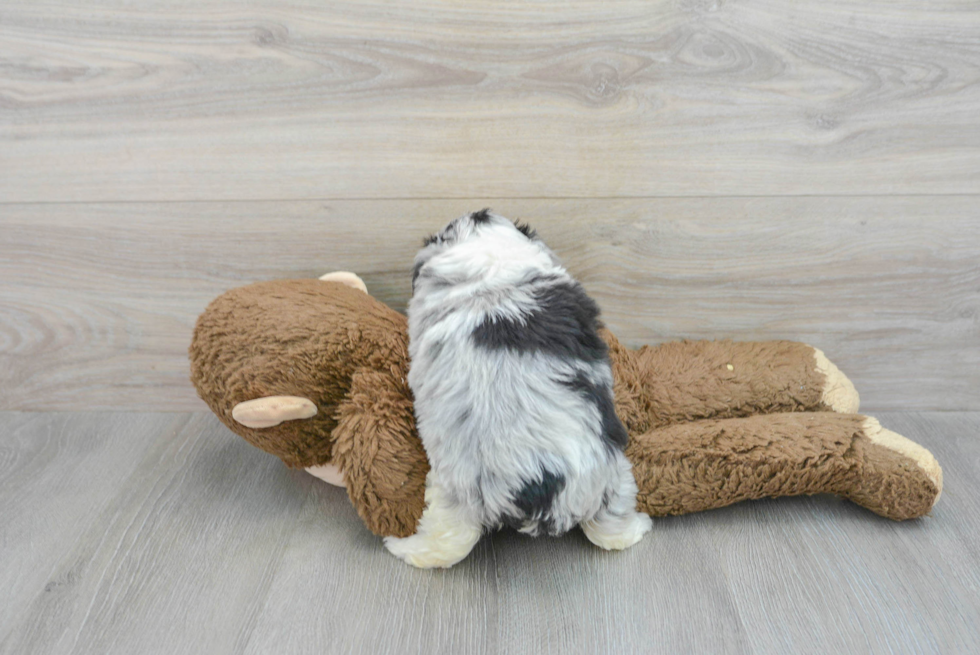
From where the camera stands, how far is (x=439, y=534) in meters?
0.74

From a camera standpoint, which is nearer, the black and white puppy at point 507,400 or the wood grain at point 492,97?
the black and white puppy at point 507,400

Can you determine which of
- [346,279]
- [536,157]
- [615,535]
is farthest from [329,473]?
[536,157]

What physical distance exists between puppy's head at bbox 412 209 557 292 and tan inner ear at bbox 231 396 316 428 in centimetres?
20

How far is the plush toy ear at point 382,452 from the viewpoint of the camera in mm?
745

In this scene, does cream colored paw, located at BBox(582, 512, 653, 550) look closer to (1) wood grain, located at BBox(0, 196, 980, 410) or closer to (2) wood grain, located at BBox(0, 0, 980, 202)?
(1) wood grain, located at BBox(0, 196, 980, 410)

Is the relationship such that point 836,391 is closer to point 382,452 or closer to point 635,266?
point 635,266

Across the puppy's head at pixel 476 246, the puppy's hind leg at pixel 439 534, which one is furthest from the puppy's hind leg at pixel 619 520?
the puppy's head at pixel 476 246

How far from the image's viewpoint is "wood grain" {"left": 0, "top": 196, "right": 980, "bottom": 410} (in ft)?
3.01

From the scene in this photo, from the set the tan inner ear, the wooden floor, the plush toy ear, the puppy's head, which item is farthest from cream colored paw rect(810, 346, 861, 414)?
the tan inner ear

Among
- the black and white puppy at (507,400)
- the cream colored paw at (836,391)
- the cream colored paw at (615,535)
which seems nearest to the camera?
the black and white puppy at (507,400)

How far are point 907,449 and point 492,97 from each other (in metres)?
0.68

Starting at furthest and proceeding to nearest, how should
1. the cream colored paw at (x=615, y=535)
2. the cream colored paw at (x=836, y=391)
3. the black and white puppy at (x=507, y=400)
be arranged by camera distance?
the cream colored paw at (x=836, y=391) → the cream colored paw at (x=615, y=535) → the black and white puppy at (x=507, y=400)

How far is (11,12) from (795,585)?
3.96 ft

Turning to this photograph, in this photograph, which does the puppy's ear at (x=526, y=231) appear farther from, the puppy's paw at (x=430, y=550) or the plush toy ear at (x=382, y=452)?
the puppy's paw at (x=430, y=550)
